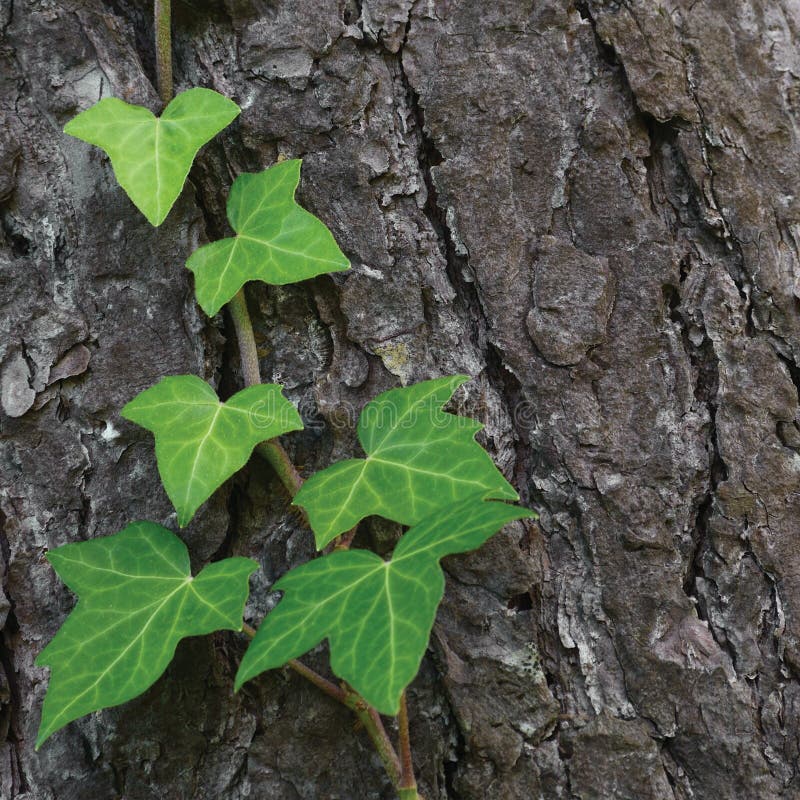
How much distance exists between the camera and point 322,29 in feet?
3.02

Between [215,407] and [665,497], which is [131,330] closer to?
[215,407]

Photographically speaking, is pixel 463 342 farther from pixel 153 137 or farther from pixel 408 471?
pixel 153 137

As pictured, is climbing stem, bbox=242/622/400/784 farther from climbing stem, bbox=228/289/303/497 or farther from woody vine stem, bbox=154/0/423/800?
climbing stem, bbox=228/289/303/497

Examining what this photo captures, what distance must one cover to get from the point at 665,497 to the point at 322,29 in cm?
76

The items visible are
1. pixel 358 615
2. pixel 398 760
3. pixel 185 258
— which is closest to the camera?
pixel 358 615

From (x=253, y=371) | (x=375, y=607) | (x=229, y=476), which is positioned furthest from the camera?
(x=253, y=371)

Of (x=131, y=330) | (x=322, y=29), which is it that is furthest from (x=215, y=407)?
(x=322, y=29)

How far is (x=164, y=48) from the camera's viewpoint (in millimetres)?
916

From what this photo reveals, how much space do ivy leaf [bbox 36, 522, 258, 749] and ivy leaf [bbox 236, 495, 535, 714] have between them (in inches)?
2.4

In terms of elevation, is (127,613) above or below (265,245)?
below

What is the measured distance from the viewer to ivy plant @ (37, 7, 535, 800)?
2.37 ft

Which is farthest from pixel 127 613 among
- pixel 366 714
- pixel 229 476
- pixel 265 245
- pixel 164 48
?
pixel 164 48

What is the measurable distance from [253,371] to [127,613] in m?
0.33

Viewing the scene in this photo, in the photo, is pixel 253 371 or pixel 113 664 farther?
pixel 253 371
